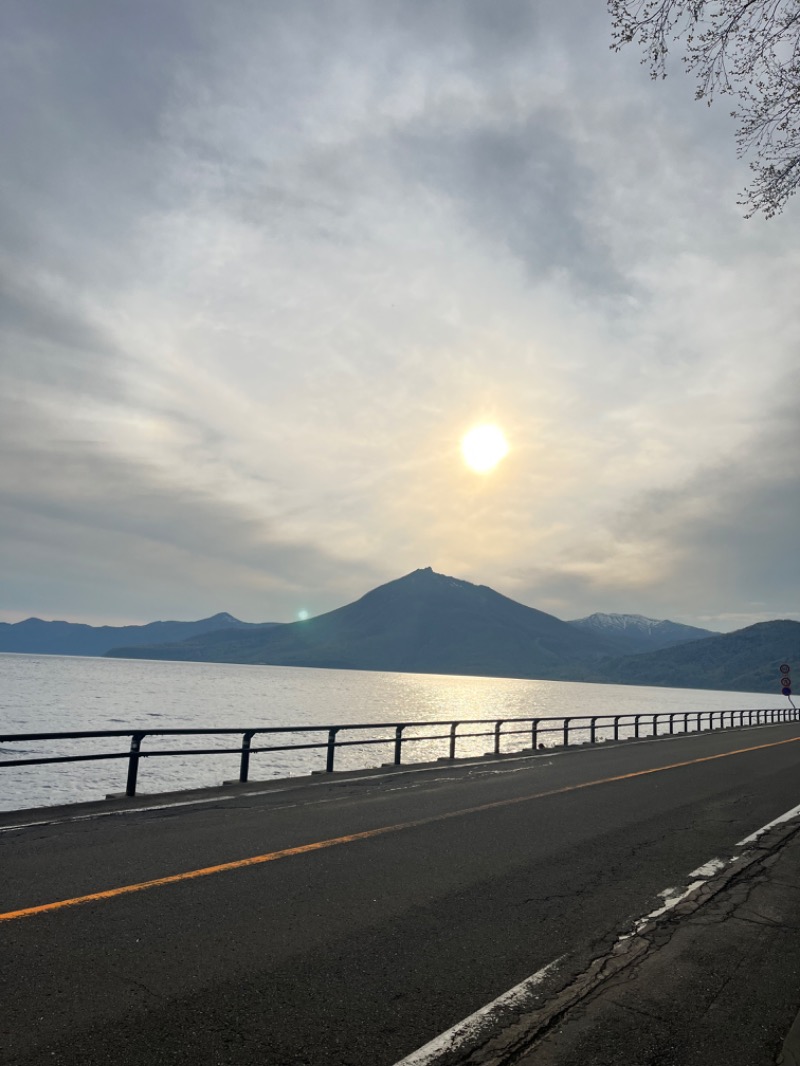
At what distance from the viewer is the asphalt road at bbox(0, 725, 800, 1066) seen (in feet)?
13.0

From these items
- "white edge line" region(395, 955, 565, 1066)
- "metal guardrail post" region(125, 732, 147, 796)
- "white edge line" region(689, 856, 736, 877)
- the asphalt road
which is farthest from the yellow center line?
"metal guardrail post" region(125, 732, 147, 796)

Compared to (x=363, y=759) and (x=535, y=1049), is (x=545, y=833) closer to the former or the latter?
(x=535, y=1049)

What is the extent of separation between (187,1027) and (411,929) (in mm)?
2233

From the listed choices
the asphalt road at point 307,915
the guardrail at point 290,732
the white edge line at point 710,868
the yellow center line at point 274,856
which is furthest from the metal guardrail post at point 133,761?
the white edge line at point 710,868

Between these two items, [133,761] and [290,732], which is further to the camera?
[290,732]

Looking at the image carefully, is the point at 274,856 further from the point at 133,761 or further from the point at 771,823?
the point at 771,823

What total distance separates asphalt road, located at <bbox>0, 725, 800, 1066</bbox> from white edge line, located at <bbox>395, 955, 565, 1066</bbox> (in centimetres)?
8

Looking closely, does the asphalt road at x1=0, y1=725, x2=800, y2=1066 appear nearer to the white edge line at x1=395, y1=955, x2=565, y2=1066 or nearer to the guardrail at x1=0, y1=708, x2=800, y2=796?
the white edge line at x1=395, y1=955, x2=565, y2=1066

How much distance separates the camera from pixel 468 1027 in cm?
411

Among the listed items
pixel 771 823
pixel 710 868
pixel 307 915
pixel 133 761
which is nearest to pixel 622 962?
pixel 307 915

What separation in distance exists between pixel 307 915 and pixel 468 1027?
2157mm

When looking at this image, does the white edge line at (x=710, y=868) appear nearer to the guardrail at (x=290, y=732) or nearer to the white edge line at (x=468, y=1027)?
the white edge line at (x=468, y=1027)

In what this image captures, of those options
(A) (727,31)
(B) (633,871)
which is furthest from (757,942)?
(A) (727,31)

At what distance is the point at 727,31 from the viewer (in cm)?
803
